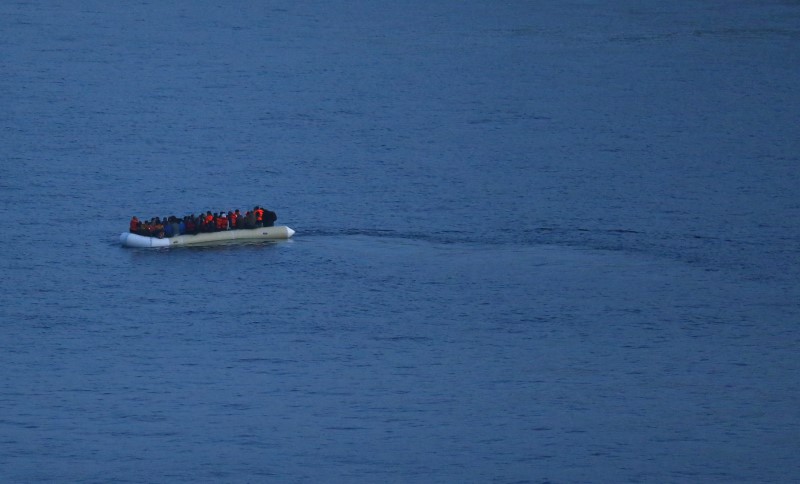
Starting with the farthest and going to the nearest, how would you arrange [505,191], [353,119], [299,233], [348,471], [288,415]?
[353,119]
[505,191]
[299,233]
[288,415]
[348,471]

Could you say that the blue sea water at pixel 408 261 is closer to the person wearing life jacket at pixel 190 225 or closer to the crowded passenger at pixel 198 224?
the crowded passenger at pixel 198 224

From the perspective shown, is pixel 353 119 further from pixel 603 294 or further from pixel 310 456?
pixel 310 456

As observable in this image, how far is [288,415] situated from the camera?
7256 centimetres

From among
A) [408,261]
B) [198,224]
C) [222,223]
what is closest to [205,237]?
[198,224]

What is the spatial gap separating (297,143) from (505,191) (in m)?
19.9

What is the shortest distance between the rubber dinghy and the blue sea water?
33.8 inches

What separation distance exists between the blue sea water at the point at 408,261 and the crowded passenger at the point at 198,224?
4.97 ft

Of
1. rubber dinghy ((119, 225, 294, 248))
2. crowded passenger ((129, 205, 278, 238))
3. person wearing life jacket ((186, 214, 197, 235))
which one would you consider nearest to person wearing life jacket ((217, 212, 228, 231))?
crowded passenger ((129, 205, 278, 238))

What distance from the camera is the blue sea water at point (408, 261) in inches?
2798

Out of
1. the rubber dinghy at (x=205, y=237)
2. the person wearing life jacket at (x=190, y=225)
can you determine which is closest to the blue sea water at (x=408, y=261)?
the rubber dinghy at (x=205, y=237)

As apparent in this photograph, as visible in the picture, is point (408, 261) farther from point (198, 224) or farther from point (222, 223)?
point (198, 224)

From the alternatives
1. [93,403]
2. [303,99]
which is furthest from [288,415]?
[303,99]

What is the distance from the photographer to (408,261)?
303 feet

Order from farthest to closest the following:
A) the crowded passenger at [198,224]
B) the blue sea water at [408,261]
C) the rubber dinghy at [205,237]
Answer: the rubber dinghy at [205,237], the crowded passenger at [198,224], the blue sea water at [408,261]
